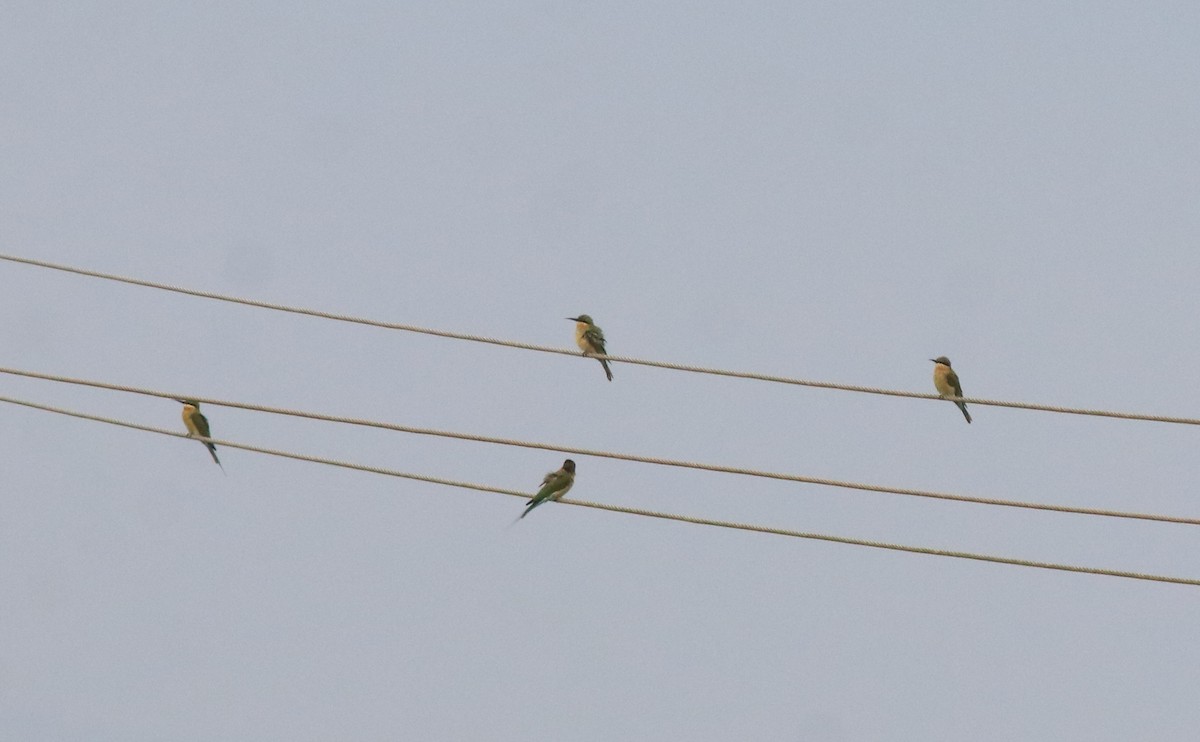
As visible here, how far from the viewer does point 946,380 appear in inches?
639

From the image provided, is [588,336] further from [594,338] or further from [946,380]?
[946,380]

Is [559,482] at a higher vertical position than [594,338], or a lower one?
lower

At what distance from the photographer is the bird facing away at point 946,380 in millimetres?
16219

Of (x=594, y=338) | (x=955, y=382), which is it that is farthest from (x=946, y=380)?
(x=594, y=338)

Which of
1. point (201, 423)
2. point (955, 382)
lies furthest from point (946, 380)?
point (201, 423)

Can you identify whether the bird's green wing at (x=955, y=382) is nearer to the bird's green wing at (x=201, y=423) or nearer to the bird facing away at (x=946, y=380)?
the bird facing away at (x=946, y=380)

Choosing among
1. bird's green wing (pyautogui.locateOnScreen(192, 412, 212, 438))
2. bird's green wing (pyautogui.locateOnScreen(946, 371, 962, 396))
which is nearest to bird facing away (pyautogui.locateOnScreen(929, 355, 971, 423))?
bird's green wing (pyautogui.locateOnScreen(946, 371, 962, 396))

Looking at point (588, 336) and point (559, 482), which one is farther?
point (588, 336)

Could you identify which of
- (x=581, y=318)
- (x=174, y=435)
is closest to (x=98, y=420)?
(x=174, y=435)

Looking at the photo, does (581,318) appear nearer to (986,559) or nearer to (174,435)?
(174,435)

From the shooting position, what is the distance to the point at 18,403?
11219mm

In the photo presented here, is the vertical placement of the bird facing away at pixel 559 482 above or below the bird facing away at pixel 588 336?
below

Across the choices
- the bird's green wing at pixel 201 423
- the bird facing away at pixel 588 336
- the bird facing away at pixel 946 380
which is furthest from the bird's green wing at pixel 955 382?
the bird's green wing at pixel 201 423

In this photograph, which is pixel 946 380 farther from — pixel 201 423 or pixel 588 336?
pixel 201 423
